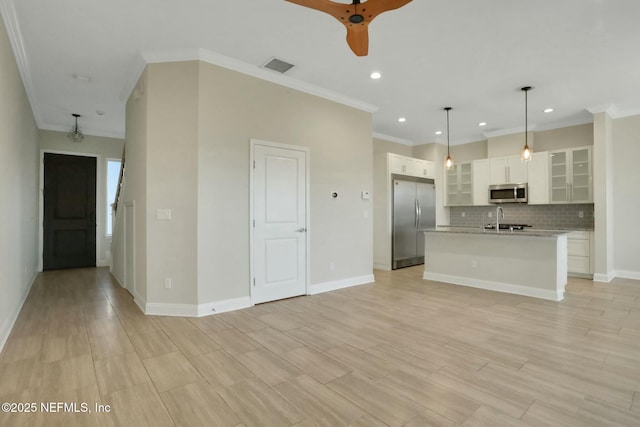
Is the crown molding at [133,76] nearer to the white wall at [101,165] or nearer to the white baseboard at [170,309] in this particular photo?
the white wall at [101,165]

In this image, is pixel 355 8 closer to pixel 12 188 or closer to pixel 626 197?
pixel 12 188

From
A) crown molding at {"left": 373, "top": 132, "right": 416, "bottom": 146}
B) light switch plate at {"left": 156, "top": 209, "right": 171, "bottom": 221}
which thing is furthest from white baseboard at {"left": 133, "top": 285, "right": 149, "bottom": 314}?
crown molding at {"left": 373, "top": 132, "right": 416, "bottom": 146}

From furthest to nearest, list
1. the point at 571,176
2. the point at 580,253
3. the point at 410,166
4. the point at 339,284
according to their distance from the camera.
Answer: the point at 410,166 → the point at 571,176 → the point at 580,253 → the point at 339,284

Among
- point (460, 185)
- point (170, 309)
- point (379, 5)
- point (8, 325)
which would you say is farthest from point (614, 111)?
point (8, 325)

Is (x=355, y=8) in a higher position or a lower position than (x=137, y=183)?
higher

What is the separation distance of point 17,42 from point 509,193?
795cm

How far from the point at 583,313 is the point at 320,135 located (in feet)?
13.0

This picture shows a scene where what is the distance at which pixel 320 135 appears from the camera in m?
4.84

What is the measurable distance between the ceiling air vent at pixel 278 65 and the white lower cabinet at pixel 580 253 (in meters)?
5.50

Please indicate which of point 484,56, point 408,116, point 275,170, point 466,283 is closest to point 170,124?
point 275,170

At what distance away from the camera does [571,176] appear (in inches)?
240

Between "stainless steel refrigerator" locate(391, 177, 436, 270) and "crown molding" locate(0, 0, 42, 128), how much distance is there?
579 cm

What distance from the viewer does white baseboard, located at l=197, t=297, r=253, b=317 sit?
12.1ft

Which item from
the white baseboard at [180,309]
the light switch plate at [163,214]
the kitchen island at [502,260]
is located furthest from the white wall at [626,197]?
the light switch plate at [163,214]
